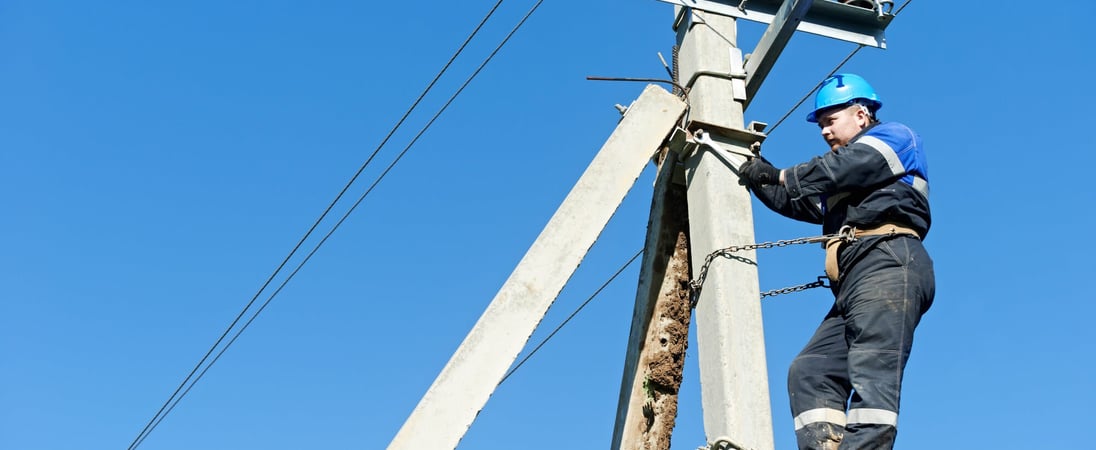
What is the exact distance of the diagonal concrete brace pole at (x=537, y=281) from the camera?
4.35 m

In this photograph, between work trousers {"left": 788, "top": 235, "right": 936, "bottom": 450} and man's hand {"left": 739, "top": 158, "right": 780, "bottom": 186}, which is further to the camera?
man's hand {"left": 739, "top": 158, "right": 780, "bottom": 186}

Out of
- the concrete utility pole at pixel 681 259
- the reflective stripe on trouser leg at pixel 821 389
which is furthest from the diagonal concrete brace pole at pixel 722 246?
the reflective stripe on trouser leg at pixel 821 389

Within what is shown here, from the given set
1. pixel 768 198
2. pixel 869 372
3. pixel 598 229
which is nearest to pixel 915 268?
pixel 869 372

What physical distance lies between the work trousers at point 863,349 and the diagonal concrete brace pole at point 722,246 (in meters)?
0.18

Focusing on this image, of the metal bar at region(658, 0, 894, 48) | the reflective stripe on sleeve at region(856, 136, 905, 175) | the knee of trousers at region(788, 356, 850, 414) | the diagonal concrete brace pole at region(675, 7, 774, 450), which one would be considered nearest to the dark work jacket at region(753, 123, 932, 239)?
the reflective stripe on sleeve at region(856, 136, 905, 175)

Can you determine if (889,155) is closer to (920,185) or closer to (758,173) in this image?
(920,185)

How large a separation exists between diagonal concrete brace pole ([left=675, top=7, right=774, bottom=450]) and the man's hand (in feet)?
0.25

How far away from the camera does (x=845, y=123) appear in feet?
16.1

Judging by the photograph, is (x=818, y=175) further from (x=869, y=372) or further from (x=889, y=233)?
(x=869, y=372)

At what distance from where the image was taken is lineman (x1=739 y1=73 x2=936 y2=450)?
4.22 m

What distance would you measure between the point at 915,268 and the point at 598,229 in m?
1.12

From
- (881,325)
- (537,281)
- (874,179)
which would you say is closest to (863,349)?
(881,325)

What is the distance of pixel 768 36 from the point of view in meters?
5.20

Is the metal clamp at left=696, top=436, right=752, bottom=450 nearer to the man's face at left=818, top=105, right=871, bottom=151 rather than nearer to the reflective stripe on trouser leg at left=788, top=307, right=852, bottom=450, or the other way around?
the reflective stripe on trouser leg at left=788, top=307, right=852, bottom=450
